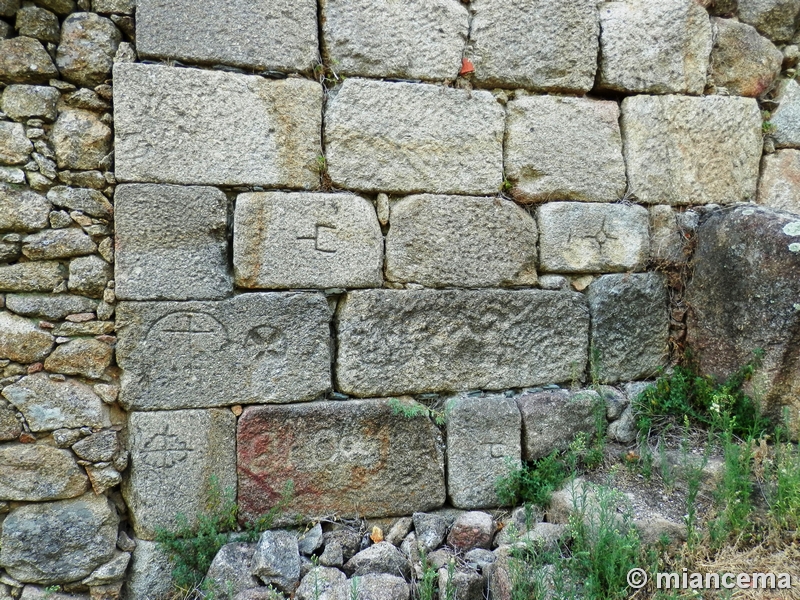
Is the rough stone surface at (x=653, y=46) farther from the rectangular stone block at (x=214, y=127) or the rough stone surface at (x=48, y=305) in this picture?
the rough stone surface at (x=48, y=305)

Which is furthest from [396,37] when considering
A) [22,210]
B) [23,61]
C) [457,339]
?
[22,210]

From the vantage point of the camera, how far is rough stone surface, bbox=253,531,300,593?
8.64 feet

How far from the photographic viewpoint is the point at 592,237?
10.7 ft

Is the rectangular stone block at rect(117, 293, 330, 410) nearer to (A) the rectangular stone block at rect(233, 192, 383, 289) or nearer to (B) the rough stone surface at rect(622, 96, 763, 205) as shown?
(A) the rectangular stone block at rect(233, 192, 383, 289)

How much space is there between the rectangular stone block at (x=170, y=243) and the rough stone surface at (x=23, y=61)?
22.1 inches

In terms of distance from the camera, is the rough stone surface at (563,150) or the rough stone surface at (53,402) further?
the rough stone surface at (563,150)

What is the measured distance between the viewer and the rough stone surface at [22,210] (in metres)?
2.62

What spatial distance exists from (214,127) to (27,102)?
2.44 feet

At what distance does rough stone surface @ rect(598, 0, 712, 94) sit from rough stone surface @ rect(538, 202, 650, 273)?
0.67m

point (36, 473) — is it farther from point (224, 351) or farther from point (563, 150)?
point (563, 150)

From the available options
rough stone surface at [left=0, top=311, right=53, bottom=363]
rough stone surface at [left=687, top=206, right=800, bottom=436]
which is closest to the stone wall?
rough stone surface at [left=0, top=311, right=53, bottom=363]

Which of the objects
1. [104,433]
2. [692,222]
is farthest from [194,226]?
[692,222]

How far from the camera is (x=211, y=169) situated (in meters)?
2.83

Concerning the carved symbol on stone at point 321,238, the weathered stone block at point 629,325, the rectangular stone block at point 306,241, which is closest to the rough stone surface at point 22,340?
the rectangular stone block at point 306,241
